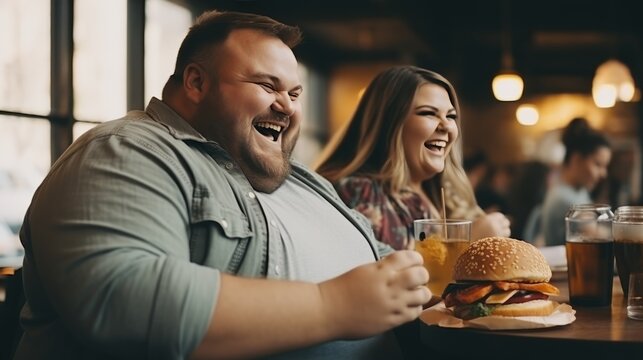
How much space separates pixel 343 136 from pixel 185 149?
133 cm

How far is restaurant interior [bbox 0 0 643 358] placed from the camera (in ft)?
11.5

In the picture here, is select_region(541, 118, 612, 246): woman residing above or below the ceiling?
below

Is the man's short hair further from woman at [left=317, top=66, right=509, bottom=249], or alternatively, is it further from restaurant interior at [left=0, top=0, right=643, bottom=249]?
restaurant interior at [left=0, top=0, right=643, bottom=249]

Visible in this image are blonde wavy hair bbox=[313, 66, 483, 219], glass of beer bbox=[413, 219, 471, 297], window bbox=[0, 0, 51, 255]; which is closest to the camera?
glass of beer bbox=[413, 219, 471, 297]

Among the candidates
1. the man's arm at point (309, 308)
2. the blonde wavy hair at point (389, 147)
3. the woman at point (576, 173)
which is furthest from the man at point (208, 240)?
the woman at point (576, 173)

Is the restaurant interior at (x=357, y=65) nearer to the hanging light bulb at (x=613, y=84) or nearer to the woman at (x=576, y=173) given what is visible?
the hanging light bulb at (x=613, y=84)

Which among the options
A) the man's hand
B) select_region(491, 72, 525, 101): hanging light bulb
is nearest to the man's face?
the man's hand

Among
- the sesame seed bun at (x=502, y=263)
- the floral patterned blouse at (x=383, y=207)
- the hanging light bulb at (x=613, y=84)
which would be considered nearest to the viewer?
the sesame seed bun at (x=502, y=263)

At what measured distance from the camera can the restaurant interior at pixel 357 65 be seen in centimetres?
351

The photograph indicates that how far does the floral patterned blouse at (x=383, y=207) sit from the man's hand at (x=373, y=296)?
1089mm

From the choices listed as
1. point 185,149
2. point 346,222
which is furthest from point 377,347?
point 185,149

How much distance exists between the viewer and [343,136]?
259 centimetres

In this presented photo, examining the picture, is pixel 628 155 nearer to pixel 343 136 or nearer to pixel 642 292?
pixel 343 136

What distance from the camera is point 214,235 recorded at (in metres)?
1.24
